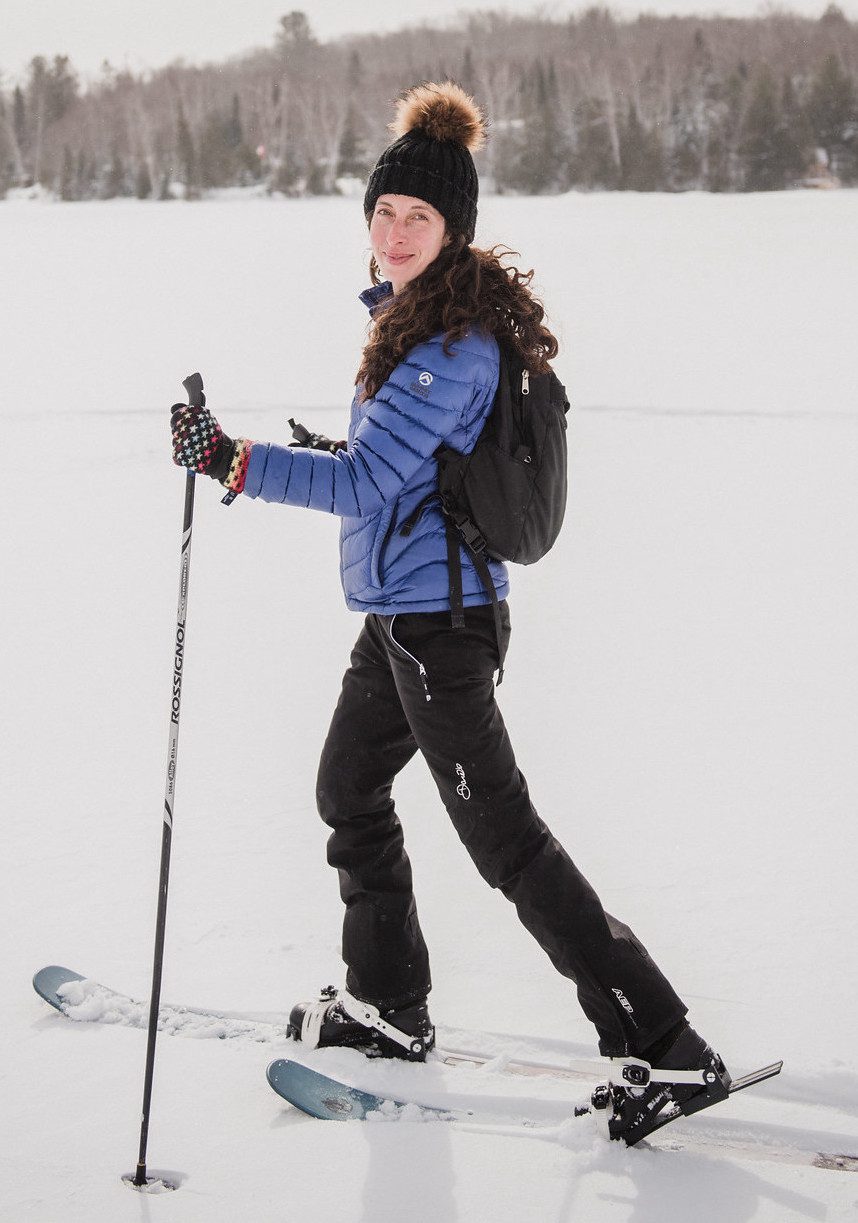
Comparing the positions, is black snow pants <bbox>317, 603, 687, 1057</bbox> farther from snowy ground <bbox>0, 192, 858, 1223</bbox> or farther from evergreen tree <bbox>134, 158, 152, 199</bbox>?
evergreen tree <bbox>134, 158, 152, 199</bbox>

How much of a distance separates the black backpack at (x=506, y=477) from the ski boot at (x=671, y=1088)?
0.78 metres

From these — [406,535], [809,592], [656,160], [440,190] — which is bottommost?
[809,592]

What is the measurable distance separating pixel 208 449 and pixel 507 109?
30.4 m

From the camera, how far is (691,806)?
318cm

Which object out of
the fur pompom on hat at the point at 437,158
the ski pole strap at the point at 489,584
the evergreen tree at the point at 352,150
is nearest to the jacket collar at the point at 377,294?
the fur pompom on hat at the point at 437,158

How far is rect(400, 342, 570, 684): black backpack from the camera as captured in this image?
178cm

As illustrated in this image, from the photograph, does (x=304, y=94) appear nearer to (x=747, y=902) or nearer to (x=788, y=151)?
(x=788, y=151)

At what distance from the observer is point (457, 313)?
176 centimetres

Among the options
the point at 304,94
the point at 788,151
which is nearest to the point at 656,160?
the point at 788,151

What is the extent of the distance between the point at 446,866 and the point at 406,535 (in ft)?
4.42

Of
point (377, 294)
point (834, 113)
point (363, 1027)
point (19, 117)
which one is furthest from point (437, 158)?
point (19, 117)

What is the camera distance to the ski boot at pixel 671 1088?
179cm

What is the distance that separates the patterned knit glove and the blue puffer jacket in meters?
0.02

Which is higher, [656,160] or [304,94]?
[304,94]
